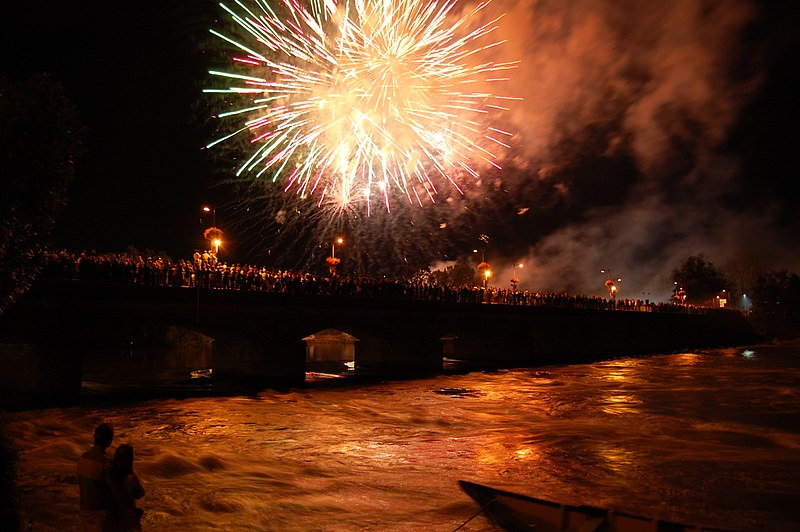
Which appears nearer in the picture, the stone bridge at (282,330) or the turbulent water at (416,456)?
the turbulent water at (416,456)

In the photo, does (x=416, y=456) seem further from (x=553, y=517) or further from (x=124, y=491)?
(x=124, y=491)

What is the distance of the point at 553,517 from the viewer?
38.9 feet

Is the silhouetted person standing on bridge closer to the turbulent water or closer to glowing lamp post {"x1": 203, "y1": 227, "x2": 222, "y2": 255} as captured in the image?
the turbulent water

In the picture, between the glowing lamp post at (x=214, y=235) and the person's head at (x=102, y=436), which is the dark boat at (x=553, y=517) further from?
the glowing lamp post at (x=214, y=235)

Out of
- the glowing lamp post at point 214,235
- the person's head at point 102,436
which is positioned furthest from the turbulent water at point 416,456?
the glowing lamp post at point 214,235

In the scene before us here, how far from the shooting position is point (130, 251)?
A: 88.6 meters

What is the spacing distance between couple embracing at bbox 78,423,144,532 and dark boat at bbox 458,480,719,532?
22.6 feet

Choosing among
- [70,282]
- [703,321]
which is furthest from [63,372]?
[703,321]

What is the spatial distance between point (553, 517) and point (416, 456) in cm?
1016

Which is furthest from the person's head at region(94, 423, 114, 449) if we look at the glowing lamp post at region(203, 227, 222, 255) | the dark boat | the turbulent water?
the glowing lamp post at region(203, 227, 222, 255)

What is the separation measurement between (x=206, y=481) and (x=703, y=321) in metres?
106

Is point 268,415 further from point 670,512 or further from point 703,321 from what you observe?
point 703,321

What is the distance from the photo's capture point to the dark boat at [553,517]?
1050 cm

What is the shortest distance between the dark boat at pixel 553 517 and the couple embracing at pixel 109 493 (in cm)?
689
